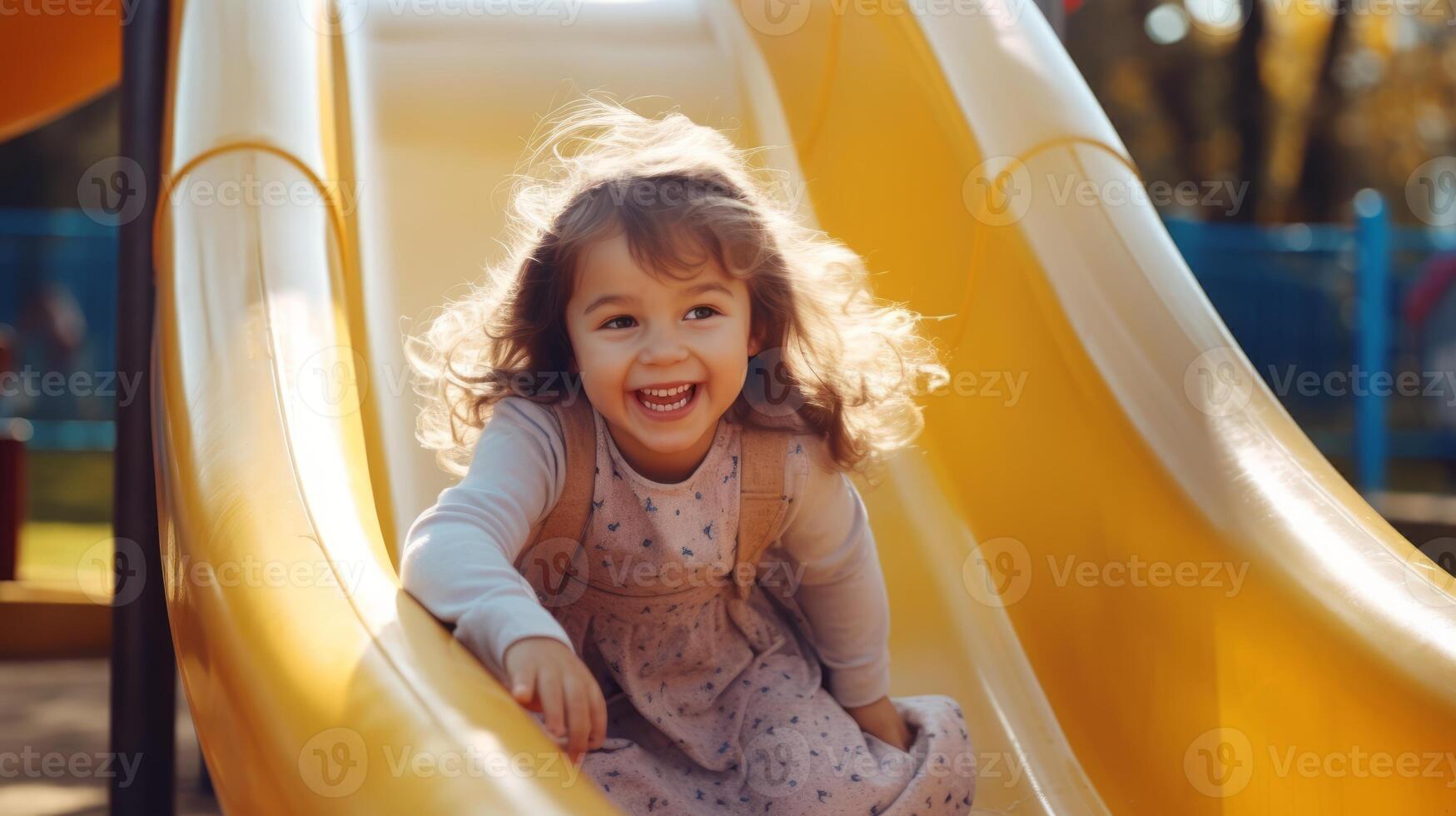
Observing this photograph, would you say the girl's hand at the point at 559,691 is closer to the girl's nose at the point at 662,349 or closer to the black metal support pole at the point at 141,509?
the girl's nose at the point at 662,349

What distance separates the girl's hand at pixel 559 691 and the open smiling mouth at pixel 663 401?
1.22 feet

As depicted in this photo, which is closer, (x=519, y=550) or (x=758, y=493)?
(x=519, y=550)

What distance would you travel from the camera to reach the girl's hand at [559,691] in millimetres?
1388

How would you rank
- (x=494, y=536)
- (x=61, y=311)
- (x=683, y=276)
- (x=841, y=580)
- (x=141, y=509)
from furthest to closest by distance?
(x=61, y=311) < (x=141, y=509) < (x=841, y=580) < (x=683, y=276) < (x=494, y=536)

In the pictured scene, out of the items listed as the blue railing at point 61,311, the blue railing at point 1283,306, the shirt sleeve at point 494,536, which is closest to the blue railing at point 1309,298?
the blue railing at point 1283,306

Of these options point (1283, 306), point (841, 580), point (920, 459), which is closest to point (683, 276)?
point (841, 580)

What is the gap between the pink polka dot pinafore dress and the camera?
1.75 metres

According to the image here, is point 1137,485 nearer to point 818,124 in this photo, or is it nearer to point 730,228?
point 730,228

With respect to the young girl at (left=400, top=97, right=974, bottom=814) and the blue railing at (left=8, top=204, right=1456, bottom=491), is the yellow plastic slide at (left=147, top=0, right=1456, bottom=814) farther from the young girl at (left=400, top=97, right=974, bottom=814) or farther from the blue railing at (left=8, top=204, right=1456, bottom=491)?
the blue railing at (left=8, top=204, right=1456, bottom=491)

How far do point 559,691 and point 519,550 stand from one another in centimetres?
30

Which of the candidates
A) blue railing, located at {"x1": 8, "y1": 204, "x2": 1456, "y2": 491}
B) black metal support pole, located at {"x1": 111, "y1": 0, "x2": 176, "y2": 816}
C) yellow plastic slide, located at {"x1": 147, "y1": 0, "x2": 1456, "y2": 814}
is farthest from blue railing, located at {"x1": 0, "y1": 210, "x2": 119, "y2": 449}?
black metal support pole, located at {"x1": 111, "y1": 0, "x2": 176, "y2": 816}

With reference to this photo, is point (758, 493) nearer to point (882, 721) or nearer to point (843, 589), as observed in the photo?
point (843, 589)

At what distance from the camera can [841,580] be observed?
6.31 feet

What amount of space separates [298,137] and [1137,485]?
1.39 metres
